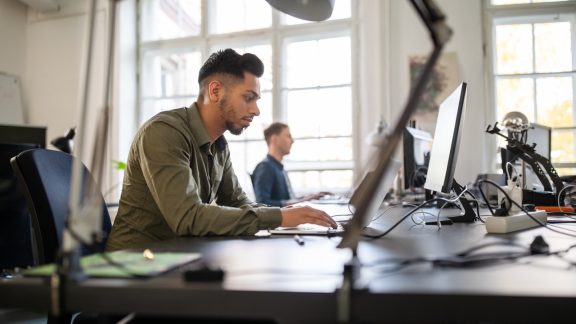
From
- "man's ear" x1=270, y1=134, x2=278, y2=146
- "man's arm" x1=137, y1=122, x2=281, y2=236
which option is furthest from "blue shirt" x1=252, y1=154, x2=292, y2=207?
"man's arm" x1=137, y1=122, x2=281, y2=236

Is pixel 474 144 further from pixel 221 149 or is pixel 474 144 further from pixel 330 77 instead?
pixel 221 149

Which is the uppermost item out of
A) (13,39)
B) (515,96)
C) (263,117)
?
(13,39)

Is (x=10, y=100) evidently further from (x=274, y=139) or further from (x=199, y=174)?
(x=199, y=174)

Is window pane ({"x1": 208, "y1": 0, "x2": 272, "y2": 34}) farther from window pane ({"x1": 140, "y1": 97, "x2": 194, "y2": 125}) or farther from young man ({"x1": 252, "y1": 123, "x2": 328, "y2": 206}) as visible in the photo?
young man ({"x1": 252, "y1": 123, "x2": 328, "y2": 206})

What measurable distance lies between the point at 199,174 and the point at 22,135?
2280 millimetres

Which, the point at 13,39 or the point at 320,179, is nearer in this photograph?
the point at 320,179

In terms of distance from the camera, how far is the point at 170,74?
→ 16.5 feet

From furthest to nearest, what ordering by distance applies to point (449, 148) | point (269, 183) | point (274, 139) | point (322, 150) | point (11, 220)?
point (322, 150), point (274, 139), point (269, 183), point (11, 220), point (449, 148)

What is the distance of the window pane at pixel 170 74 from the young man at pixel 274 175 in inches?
62.8

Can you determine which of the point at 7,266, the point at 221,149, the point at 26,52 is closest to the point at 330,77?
the point at 221,149

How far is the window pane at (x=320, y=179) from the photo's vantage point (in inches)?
175

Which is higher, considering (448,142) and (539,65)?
(539,65)

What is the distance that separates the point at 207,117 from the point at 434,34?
3.77 ft

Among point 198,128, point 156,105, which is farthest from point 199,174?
point 156,105
